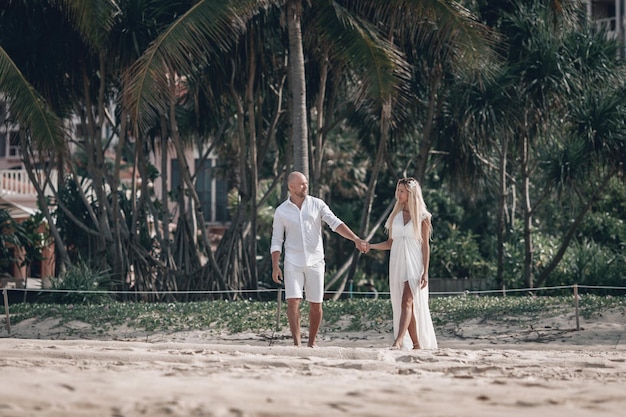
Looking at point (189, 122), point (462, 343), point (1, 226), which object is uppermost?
point (189, 122)

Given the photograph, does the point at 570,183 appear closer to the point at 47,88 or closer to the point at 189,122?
the point at 189,122

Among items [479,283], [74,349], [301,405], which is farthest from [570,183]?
[301,405]

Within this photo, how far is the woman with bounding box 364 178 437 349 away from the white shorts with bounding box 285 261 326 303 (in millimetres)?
602

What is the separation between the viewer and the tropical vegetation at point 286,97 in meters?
14.8

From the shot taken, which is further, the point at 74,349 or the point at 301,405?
the point at 74,349

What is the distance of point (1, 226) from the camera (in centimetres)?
1944

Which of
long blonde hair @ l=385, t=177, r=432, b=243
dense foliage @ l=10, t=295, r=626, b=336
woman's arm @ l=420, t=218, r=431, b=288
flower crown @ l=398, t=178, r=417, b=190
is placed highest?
flower crown @ l=398, t=178, r=417, b=190

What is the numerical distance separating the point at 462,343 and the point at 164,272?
24.2 feet

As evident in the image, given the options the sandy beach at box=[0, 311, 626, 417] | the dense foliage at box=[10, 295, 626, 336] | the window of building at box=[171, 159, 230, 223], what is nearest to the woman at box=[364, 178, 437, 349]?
the sandy beach at box=[0, 311, 626, 417]

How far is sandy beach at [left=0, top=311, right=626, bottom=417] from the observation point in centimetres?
516

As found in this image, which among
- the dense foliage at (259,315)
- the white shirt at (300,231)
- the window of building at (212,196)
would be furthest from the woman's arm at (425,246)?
Result: the window of building at (212,196)

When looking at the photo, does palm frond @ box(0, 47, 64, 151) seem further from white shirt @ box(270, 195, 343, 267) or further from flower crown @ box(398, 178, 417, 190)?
flower crown @ box(398, 178, 417, 190)

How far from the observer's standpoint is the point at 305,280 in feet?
30.3

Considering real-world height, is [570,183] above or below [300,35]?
below
